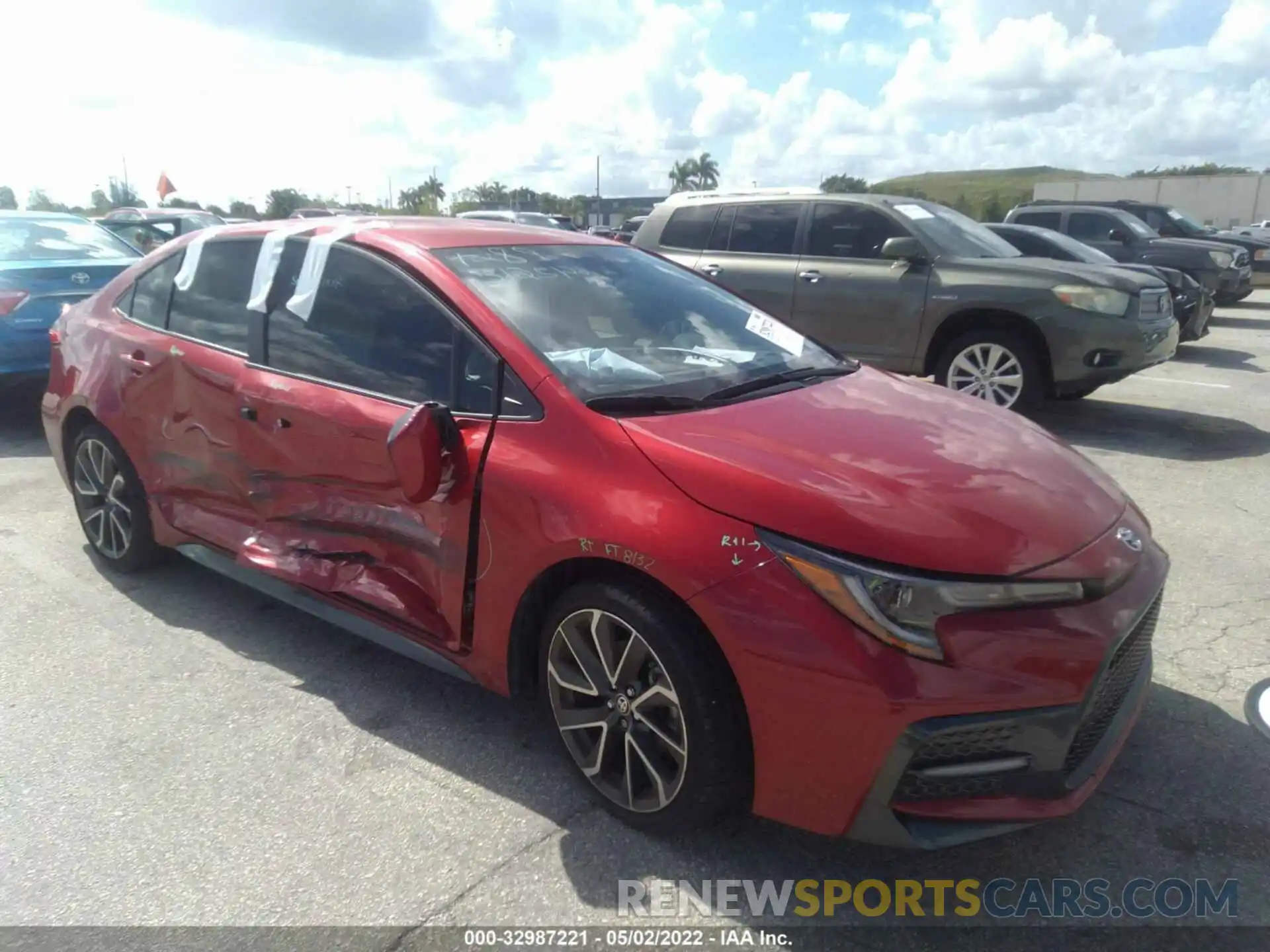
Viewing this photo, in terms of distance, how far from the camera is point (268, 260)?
3619 mm

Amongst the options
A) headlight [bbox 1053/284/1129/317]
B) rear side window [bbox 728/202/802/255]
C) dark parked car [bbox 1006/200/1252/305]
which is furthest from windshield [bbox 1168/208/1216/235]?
rear side window [bbox 728/202/802/255]

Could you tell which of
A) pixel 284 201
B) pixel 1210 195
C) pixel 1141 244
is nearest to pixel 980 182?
pixel 1210 195

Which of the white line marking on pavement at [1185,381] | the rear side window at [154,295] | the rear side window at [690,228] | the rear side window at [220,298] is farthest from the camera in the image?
the white line marking on pavement at [1185,381]

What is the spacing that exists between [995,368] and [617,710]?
18.5ft

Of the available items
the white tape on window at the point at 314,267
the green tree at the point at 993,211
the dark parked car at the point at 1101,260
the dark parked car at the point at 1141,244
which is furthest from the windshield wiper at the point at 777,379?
the green tree at the point at 993,211

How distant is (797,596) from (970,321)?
579 centimetres

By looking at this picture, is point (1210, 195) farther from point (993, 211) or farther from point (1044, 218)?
point (1044, 218)

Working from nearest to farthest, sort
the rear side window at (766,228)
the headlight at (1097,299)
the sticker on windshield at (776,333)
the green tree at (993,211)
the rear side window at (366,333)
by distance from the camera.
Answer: the rear side window at (366,333) → the sticker on windshield at (776,333) → the headlight at (1097,299) → the rear side window at (766,228) → the green tree at (993,211)

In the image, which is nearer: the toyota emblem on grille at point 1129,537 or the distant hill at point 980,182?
the toyota emblem on grille at point 1129,537

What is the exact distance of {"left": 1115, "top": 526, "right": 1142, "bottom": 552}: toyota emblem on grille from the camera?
2465mm

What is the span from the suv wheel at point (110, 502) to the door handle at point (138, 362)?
0.35 m

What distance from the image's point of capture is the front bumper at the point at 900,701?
2.07 metres

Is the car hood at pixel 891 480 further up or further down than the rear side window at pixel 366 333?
further down

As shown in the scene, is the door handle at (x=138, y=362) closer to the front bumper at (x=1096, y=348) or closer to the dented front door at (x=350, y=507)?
the dented front door at (x=350, y=507)
